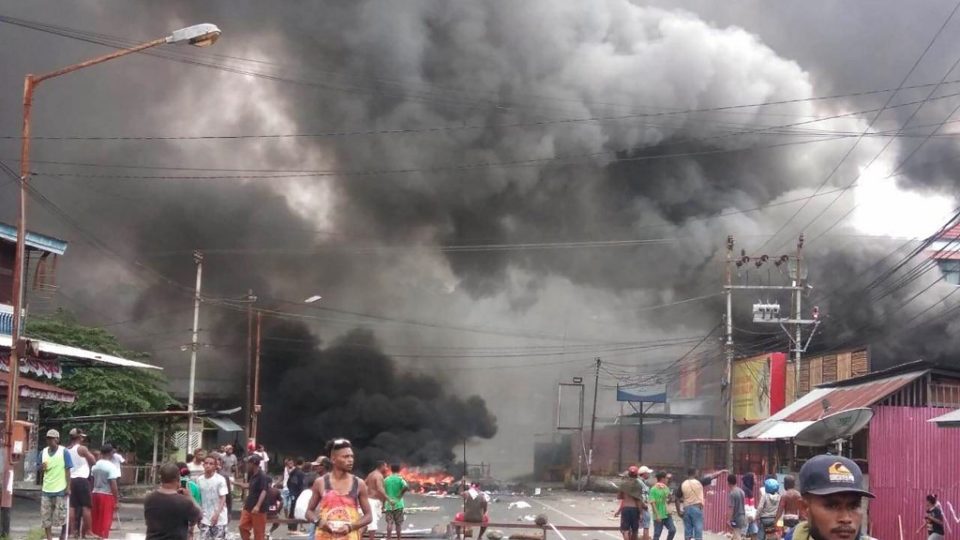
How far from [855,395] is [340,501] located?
15.8 m

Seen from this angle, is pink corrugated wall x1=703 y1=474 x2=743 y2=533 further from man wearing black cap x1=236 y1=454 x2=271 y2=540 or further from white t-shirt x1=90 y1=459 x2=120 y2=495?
white t-shirt x1=90 y1=459 x2=120 y2=495

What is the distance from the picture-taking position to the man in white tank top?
1365 centimetres

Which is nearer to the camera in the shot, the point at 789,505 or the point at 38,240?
the point at 789,505

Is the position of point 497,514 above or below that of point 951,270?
below

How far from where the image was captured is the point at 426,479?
1590 inches

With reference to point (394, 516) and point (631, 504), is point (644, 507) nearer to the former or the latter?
point (631, 504)

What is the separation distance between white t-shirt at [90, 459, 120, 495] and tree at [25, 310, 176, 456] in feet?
66.5

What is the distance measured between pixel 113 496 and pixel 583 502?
23852mm

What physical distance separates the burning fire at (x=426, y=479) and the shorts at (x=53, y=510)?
24.5 m

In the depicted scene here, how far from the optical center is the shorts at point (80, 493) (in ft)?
44.9

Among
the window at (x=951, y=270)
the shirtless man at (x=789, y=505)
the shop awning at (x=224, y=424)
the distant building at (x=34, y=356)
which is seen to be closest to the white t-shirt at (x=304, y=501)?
the shirtless man at (x=789, y=505)

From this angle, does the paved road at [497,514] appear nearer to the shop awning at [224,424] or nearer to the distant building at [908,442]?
the distant building at [908,442]

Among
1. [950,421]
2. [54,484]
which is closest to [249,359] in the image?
[54,484]

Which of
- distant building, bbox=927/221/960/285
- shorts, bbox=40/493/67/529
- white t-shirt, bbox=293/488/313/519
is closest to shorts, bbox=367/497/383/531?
white t-shirt, bbox=293/488/313/519
